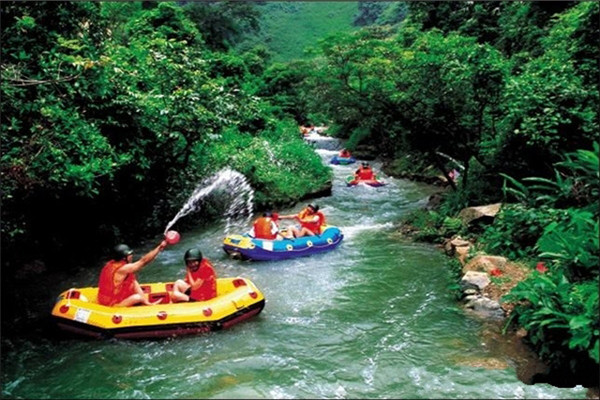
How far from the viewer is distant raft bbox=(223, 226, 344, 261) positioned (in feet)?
34.8

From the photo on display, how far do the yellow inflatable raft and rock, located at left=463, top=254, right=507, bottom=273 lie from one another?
3818 millimetres

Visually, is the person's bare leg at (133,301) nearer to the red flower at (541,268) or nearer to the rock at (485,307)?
the rock at (485,307)

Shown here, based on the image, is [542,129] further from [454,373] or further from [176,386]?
[176,386]

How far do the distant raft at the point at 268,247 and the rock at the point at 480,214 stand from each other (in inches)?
132

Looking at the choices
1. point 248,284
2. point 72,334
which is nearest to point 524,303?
point 248,284

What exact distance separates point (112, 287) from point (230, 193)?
26.3ft

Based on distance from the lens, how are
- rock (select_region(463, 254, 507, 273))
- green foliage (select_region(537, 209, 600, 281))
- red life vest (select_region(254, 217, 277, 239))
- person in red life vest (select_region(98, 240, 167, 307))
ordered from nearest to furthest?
green foliage (select_region(537, 209, 600, 281)) → person in red life vest (select_region(98, 240, 167, 307)) → rock (select_region(463, 254, 507, 273)) → red life vest (select_region(254, 217, 277, 239))

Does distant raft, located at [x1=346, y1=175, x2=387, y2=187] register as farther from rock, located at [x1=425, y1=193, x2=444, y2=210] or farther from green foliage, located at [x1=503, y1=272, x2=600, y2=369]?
green foliage, located at [x1=503, y1=272, x2=600, y2=369]

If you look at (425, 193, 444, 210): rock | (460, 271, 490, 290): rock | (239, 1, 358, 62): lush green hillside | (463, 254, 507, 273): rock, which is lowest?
(425, 193, 444, 210): rock

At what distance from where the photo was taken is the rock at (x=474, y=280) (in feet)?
27.1

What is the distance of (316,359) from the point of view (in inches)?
259

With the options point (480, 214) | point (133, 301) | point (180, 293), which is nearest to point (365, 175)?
point (480, 214)

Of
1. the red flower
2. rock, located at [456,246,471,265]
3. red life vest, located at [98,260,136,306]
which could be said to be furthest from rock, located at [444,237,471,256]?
red life vest, located at [98,260,136,306]

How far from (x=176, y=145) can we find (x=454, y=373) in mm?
8737
